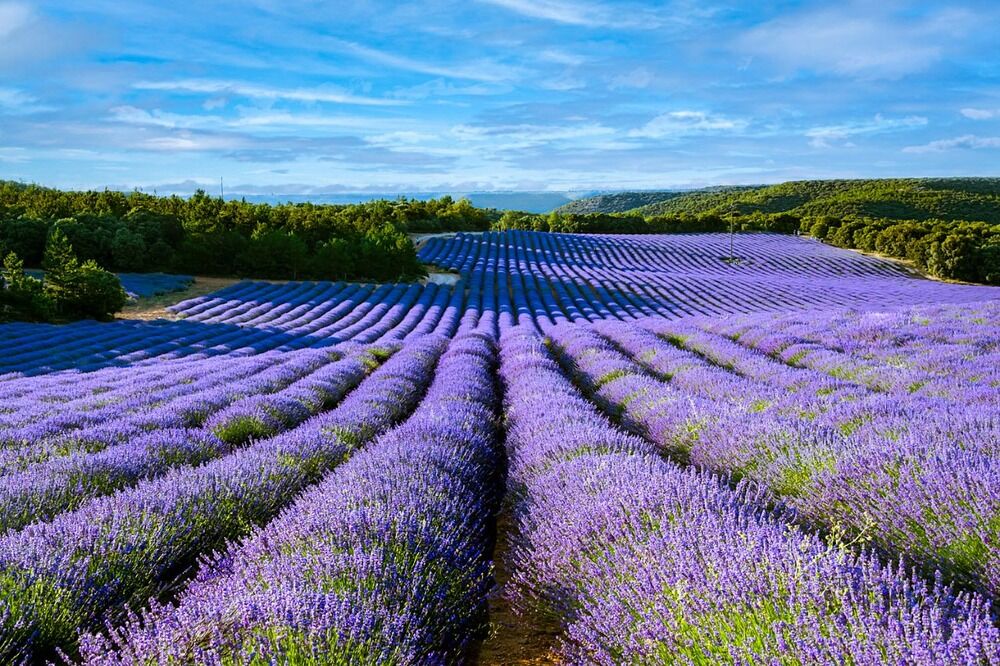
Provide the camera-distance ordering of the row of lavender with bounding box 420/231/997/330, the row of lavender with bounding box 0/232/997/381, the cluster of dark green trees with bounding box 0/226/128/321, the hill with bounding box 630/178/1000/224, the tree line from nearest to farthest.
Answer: the row of lavender with bounding box 0/232/997/381
the cluster of dark green trees with bounding box 0/226/128/321
the row of lavender with bounding box 420/231/997/330
the tree line
the hill with bounding box 630/178/1000/224

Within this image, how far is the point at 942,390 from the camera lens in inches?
248

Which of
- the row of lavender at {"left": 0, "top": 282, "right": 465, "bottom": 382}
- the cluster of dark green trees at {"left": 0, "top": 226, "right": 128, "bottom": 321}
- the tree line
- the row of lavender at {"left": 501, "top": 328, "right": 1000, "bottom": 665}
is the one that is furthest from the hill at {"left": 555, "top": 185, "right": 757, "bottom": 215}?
the row of lavender at {"left": 501, "top": 328, "right": 1000, "bottom": 665}

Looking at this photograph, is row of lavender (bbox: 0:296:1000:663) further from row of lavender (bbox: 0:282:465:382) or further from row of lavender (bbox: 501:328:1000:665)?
row of lavender (bbox: 0:282:465:382)

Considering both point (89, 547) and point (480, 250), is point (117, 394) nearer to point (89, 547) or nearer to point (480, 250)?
point (89, 547)

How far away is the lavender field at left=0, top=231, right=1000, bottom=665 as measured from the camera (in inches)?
75.5

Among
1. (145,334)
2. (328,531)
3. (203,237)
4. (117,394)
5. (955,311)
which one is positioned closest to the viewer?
(328,531)

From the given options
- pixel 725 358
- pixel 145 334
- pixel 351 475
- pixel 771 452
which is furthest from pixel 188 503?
pixel 145 334

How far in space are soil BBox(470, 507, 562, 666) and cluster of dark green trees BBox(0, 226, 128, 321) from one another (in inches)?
1056

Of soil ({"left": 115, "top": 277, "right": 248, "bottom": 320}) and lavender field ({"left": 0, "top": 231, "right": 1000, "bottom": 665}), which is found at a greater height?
lavender field ({"left": 0, "top": 231, "right": 1000, "bottom": 665})

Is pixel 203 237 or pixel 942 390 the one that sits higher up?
pixel 203 237

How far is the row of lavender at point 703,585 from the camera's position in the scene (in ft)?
5.41

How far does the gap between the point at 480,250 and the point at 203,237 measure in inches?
800

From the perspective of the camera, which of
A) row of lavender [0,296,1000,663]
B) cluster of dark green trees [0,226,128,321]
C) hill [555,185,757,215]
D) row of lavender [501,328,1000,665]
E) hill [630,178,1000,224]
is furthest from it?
hill [555,185,757,215]

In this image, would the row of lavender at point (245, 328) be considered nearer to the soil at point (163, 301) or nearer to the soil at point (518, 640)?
the soil at point (163, 301)
